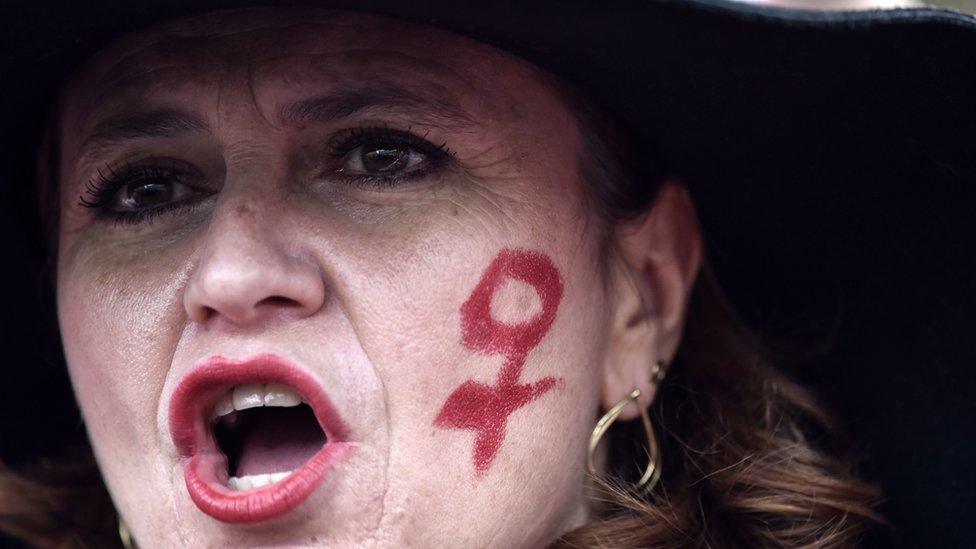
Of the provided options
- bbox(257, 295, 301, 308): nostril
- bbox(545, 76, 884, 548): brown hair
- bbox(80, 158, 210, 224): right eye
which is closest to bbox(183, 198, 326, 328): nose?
bbox(257, 295, 301, 308): nostril

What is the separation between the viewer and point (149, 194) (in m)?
2.31

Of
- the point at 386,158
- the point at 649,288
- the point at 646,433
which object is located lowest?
the point at 646,433

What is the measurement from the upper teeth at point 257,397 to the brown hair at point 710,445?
60 centimetres

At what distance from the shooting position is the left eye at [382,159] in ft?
7.00

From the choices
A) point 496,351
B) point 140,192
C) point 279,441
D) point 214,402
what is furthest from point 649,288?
point 140,192

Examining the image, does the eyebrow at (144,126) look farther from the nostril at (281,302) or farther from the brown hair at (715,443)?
the brown hair at (715,443)

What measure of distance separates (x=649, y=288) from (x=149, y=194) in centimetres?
101

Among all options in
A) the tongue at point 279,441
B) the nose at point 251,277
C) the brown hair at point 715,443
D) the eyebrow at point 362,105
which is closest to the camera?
the nose at point 251,277

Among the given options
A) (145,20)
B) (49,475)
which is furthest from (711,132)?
(49,475)

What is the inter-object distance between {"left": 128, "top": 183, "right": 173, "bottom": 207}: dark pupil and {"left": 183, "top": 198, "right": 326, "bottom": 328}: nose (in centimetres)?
25

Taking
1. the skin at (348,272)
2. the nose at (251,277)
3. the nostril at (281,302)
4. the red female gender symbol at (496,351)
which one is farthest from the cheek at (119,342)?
the red female gender symbol at (496,351)

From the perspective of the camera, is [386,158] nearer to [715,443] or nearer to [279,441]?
[279,441]

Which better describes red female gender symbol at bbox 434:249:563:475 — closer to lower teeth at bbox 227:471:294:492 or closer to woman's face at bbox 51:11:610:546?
woman's face at bbox 51:11:610:546

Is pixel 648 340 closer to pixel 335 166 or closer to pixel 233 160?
pixel 335 166
